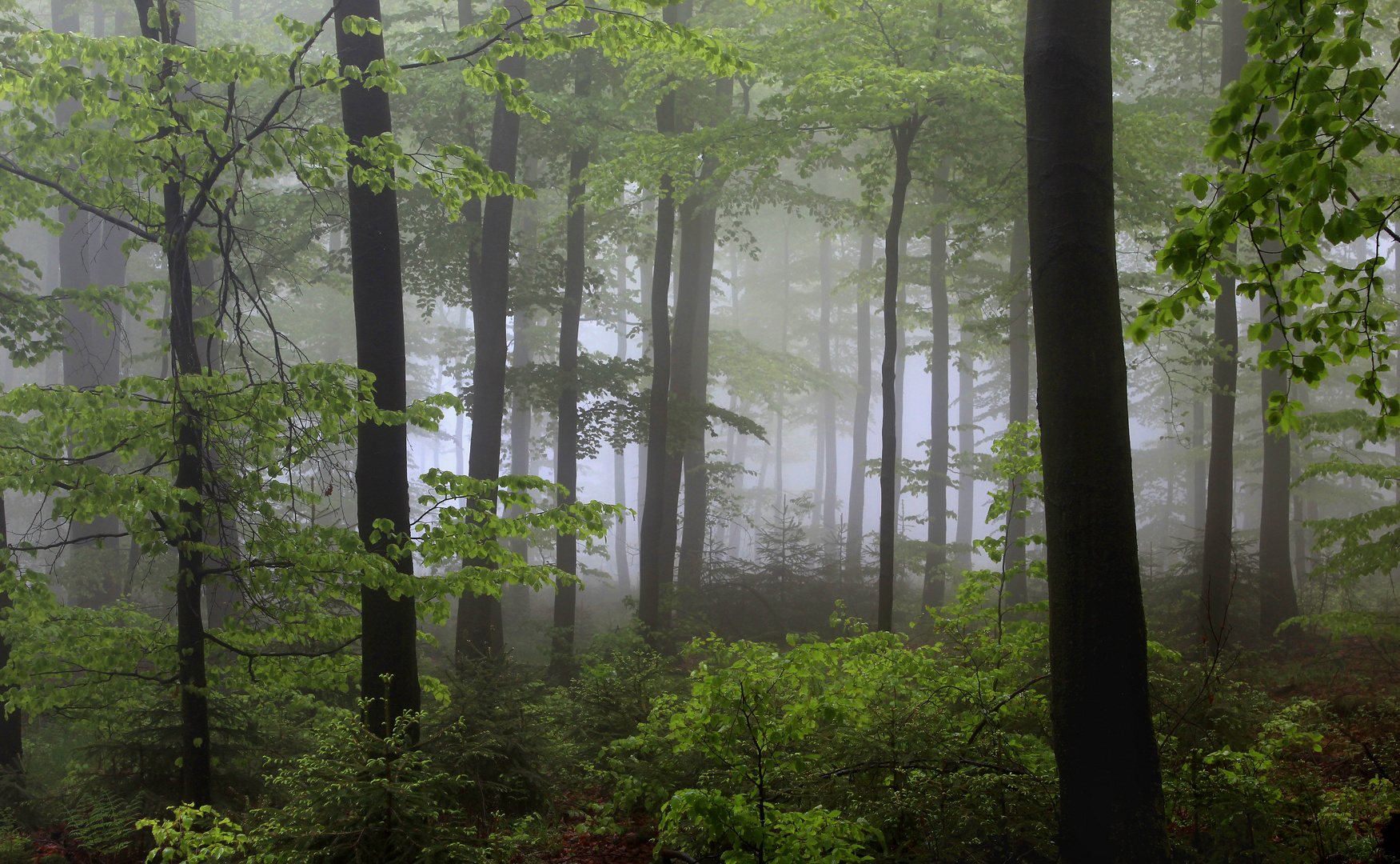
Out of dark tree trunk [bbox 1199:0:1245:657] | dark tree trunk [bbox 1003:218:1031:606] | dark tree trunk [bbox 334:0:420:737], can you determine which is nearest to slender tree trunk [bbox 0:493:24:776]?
dark tree trunk [bbox 334:0:420:737]

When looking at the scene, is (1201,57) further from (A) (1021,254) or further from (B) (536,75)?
(B) (536,75)

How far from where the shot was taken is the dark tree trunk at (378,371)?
5.86 m

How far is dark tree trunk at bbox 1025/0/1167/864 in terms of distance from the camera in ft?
13.1

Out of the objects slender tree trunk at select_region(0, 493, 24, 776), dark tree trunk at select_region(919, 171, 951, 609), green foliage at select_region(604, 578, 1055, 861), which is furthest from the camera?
dark tree trunk at select_region(919, 171, 951, 609)

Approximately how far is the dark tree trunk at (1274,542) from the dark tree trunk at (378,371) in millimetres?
12941

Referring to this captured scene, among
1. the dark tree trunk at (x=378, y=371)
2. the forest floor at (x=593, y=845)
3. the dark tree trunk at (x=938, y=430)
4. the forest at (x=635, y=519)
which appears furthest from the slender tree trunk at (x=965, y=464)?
the dark tree trunk at (x=378, y=371)

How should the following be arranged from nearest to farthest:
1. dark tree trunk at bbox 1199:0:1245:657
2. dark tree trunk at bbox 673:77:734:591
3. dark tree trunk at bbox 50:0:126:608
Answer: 1. dark tree trunk at bbox 1199:0:1245:657
2. dark tree trunk at bbox 50:0:126:608
3. dark tree trunk at bbox 673:77:734:591

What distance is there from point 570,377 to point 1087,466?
36.0 feet

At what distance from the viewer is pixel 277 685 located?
607 centimetres

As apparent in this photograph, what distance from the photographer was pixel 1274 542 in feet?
44.2

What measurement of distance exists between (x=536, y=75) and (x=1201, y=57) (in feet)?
45.2

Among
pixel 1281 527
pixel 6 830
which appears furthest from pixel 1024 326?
pixel 6 830

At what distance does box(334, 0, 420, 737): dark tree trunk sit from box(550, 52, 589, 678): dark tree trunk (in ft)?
20.8

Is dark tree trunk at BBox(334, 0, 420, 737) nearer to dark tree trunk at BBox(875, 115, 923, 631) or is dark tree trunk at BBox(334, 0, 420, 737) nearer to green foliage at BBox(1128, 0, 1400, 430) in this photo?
green foliage at BBox(1128, 0, 1400, 430)
